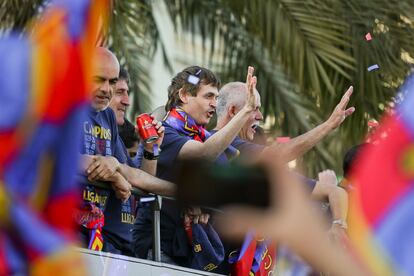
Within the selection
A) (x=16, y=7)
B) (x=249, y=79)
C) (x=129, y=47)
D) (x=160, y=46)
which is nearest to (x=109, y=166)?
(x=249, y=79)

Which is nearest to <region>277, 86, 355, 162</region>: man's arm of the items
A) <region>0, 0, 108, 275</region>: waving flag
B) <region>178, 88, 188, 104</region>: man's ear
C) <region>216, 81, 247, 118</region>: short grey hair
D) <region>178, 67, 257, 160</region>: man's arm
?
<region>178, 67, 257, 160</region>: man's arm

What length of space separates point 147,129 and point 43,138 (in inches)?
158

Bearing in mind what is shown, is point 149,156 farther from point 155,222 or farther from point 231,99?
point 231,99

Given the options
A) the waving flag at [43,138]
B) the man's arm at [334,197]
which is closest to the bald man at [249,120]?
the man's arm at [334,197]

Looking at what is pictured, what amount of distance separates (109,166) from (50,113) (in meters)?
3.65

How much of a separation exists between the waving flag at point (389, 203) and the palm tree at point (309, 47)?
27.6ft

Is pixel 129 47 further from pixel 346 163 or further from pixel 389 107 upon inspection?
pixel 346 163

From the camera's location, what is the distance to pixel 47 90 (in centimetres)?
313

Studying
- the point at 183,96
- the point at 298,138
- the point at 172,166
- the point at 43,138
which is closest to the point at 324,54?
the point at 298,138

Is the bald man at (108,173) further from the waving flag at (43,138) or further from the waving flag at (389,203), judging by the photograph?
the waving flag at (389,203)

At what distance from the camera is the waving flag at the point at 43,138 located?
3.11 metres

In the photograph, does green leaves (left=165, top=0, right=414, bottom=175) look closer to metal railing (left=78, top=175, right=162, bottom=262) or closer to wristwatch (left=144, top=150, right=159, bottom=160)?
wristwatch (left=144, top=150, right=159, bottom=160)

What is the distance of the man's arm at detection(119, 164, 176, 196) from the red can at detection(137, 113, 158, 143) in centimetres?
19

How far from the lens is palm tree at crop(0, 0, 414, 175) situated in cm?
1167
